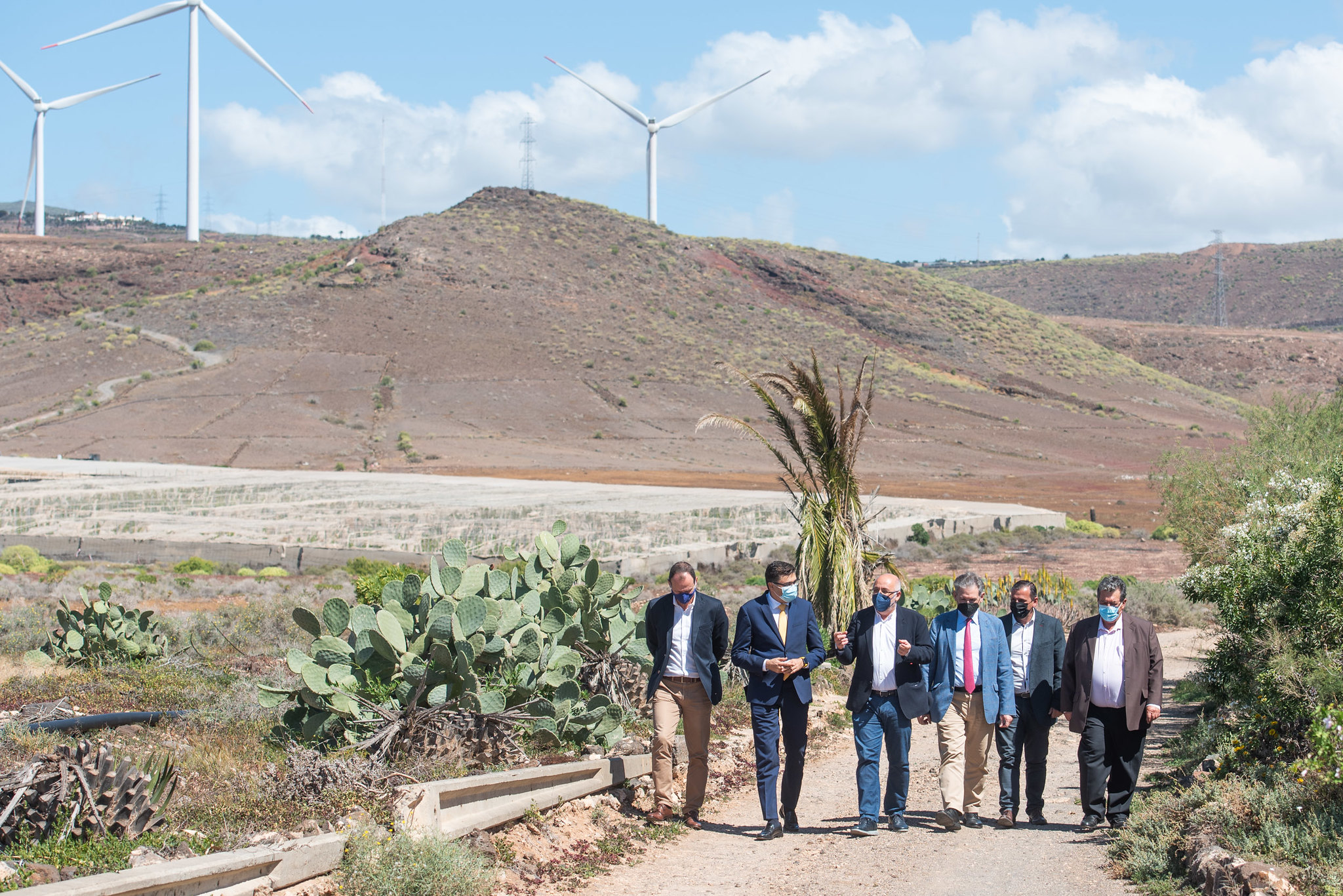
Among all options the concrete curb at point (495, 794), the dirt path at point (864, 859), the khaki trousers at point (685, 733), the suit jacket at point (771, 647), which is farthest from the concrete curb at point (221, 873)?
the suit jacket at point (771, 647)

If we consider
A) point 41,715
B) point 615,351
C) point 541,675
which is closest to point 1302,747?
point 541,675

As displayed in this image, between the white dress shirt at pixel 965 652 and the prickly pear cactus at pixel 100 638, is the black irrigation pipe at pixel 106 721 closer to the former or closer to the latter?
the prickly pear cactus at pixel 100 638

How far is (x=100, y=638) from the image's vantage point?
13.0 metres

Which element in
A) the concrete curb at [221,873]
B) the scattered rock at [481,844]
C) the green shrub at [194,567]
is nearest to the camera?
the concrete curb at [221,873]

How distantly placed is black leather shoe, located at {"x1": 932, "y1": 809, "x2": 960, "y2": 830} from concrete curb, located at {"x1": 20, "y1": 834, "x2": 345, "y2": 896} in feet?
13.0

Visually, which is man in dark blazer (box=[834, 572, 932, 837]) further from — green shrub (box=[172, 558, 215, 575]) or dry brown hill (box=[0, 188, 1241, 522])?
dry brown hill (box=[0, 188, 1241, 522])

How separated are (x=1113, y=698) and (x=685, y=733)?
9.19 ft

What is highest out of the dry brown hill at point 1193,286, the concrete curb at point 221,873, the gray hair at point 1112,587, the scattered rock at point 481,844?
the dry brown hill at point 1193,286

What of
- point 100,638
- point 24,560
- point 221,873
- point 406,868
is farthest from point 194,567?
point 221,873

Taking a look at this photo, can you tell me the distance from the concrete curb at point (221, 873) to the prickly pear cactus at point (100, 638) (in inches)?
324

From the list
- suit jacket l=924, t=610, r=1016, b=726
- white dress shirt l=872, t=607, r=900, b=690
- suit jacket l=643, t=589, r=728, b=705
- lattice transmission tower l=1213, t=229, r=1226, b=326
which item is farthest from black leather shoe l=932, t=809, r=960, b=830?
lattice transmission tower l=1213, t=229, r=1226, b=326

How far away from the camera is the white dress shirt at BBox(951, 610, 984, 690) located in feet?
26.0

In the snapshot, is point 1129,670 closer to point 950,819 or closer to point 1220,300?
point 950,819

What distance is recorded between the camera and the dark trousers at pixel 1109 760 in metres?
7.63
